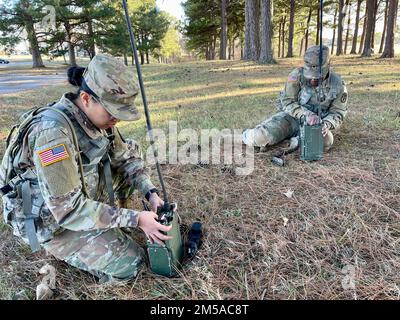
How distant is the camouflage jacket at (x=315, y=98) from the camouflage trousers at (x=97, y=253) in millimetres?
2394

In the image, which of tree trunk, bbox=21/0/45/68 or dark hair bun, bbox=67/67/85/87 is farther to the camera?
tree trunk, bbox=21/0/45/68

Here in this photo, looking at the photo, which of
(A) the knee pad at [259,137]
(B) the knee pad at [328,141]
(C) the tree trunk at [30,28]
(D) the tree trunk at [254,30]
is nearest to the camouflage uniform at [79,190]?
(A) the knee pad at [259,137]

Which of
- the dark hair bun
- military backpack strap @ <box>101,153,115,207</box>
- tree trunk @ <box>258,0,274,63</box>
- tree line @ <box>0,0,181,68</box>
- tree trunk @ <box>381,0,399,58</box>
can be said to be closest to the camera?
the dark hair bun

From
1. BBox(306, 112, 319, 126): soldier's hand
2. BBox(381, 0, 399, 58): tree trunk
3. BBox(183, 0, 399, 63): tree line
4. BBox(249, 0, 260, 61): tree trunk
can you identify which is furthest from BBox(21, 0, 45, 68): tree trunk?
BBox(306, 112, 319, 126): soldier's hand

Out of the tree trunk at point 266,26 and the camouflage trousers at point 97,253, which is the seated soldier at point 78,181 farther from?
the tree trunk at point 266,26

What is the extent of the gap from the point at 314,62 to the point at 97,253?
2750mm

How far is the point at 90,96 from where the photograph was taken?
1.62 m

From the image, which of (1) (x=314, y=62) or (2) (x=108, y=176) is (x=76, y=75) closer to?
(2) (x=108, y=176)

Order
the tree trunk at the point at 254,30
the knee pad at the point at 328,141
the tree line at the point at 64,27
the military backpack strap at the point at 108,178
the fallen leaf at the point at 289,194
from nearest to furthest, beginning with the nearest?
the military backpack strap at the point at 108,178, the fallen leaf at the point at 289,194, the knee pad at the point at 328,141, the tree trunk at the point at 254,30, the tree line at the point at 64,27

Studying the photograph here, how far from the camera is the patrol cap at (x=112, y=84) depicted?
61.7 inches

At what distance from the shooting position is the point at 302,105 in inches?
144

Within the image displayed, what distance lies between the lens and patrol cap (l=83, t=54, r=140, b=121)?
157 cm

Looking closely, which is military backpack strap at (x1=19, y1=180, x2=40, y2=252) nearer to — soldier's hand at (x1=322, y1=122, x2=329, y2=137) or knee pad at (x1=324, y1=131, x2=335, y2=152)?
soldier's hand at (x1=322, y1=122, x2=329, y2=137)
